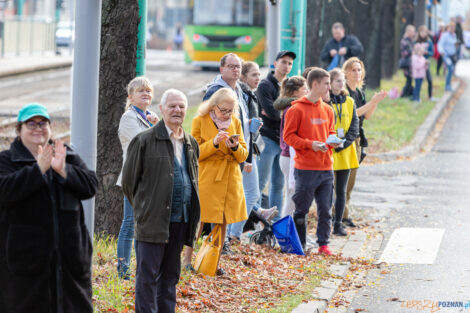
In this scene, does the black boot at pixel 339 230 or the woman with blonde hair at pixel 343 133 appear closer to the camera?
the woman with blonde hair at pixel 343 133

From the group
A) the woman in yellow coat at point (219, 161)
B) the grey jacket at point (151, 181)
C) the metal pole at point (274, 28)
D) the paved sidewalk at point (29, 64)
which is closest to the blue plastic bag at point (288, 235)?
the woman in yellow coat at point (219, 161)

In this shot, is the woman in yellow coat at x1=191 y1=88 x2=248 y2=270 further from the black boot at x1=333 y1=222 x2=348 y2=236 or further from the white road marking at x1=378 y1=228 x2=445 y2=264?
the black boot at x1=333 y1=222 x2=348 y2=236

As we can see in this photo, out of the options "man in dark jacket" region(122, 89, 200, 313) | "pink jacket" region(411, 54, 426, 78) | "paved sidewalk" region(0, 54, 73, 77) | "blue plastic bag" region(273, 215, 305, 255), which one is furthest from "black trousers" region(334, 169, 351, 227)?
"paved sidewalk" region(0, 54, 73, 77)

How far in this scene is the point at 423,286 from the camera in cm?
792

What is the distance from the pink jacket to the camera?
22.4m

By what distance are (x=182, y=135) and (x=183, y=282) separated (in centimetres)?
156

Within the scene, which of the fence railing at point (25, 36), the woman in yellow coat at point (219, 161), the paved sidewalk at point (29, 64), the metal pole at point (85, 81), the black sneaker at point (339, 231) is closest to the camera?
the metal pole at point (85, 81)

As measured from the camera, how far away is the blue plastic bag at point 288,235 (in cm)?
877

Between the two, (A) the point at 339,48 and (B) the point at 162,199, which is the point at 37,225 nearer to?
(B) the point at 162,199

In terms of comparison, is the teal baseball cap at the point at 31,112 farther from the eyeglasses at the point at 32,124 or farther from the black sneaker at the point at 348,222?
the black sneaker at the point at 348,222

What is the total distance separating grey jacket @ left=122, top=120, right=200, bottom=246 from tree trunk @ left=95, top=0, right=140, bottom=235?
2.55 metres

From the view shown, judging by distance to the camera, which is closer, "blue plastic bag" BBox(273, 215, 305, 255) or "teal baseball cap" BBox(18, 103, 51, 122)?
"teal baseball cap" BBox(18, 103, 51, 122)

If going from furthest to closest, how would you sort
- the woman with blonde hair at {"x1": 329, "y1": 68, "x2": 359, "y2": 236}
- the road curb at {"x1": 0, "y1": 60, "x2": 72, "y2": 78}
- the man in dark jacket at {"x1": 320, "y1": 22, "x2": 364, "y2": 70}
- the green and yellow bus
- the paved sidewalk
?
the green and yellow bus < the paved sidewalk < the road curb at {"x1": 0, "y1": 60, "x2": 72, "y2": 78} < the man in dark jacket at {"x1": 320, "y1": 22, "x2": 364, "y2": 70} < the woman with blonde hair at {"x1": 329, "y1": 68, "x2": 359, "y2": 236}

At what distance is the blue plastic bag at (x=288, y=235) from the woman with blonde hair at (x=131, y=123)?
195 centimetres
